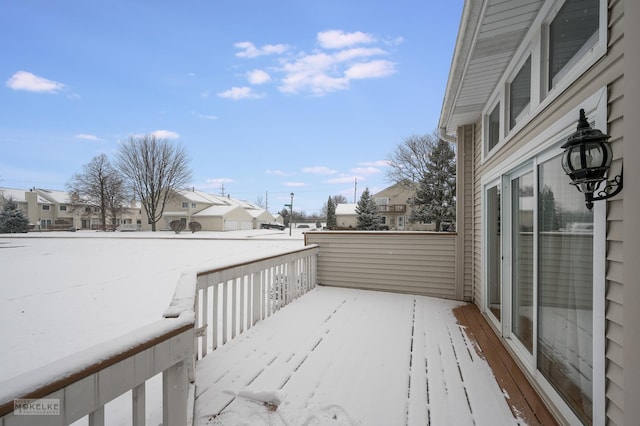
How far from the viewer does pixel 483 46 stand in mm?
2678

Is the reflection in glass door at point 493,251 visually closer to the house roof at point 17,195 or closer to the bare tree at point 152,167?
the bare tree at point 152,167

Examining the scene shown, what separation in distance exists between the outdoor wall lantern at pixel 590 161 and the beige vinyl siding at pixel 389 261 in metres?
3.62

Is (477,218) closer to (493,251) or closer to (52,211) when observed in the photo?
(493,251)

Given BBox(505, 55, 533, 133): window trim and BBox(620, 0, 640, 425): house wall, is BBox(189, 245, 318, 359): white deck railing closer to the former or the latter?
BBox(620, 0, 640, 425): house wall

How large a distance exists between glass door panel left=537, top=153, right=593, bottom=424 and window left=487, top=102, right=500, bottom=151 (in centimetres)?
166

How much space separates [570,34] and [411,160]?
18516 mm

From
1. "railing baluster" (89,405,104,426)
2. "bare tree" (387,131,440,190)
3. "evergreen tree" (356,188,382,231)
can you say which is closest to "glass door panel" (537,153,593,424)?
"railing baluster" (89,405,104,426)

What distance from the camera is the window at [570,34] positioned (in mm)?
1664

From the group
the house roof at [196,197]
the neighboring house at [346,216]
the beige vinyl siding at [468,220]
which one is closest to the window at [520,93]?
the beige vinyl siding at [468,220]

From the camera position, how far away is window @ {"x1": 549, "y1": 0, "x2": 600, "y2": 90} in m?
1.66

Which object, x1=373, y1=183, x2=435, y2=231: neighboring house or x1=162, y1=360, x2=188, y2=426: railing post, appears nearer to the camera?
x1=162, y1=360, x2=188, y2=426: railing post

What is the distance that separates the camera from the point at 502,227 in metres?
3.31

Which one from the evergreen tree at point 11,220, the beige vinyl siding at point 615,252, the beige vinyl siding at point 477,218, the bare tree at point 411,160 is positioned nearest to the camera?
the beige vinyl siding at point 615,252

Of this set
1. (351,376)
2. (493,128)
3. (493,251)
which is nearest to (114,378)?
(351,376)
